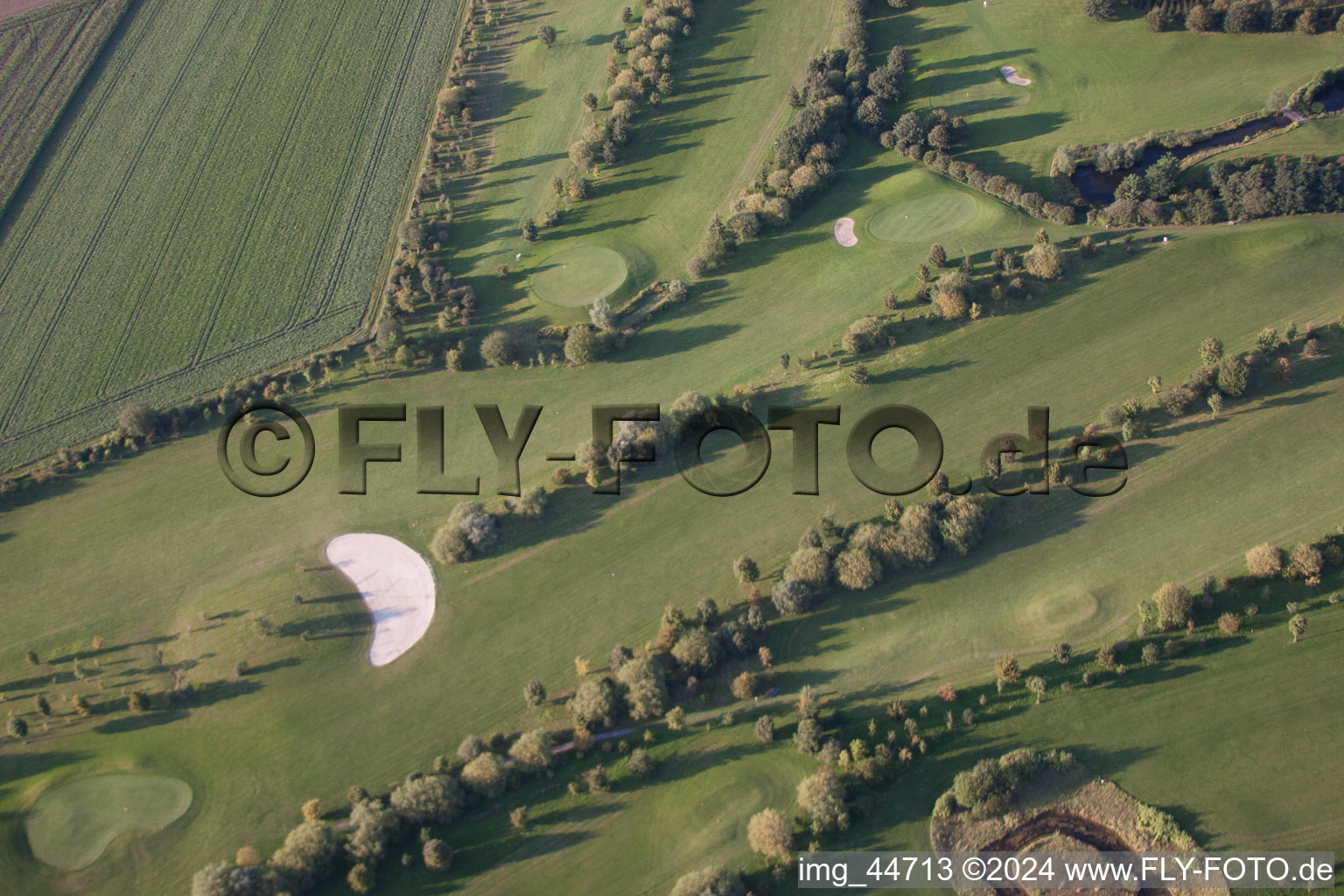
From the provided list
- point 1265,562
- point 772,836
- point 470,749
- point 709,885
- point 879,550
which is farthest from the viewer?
point 879,550

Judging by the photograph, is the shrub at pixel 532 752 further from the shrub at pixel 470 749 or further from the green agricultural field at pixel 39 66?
the green agricultural field at pixel 39 66

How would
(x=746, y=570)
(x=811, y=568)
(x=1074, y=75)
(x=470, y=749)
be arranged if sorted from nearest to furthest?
(x=470, y=749) < (x=811, y=568) < (x=746, y=570) < (x=1074, y=75)

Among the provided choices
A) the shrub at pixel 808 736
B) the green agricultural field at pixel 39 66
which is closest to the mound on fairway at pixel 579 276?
the shrub at pixel 808 736

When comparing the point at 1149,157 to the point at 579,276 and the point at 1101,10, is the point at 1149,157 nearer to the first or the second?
the point at 1101,10

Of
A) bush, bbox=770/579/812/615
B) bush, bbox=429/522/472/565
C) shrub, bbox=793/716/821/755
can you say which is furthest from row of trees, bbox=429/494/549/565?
shrub, bbox=793/716/821/755

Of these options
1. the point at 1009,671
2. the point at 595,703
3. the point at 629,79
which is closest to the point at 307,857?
the point at 595,703

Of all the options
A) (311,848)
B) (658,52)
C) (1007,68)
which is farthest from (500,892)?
(1007,68)

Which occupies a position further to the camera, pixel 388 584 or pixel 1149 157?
pixel 1149 157

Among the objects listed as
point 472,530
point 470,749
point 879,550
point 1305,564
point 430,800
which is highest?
point 472,530
